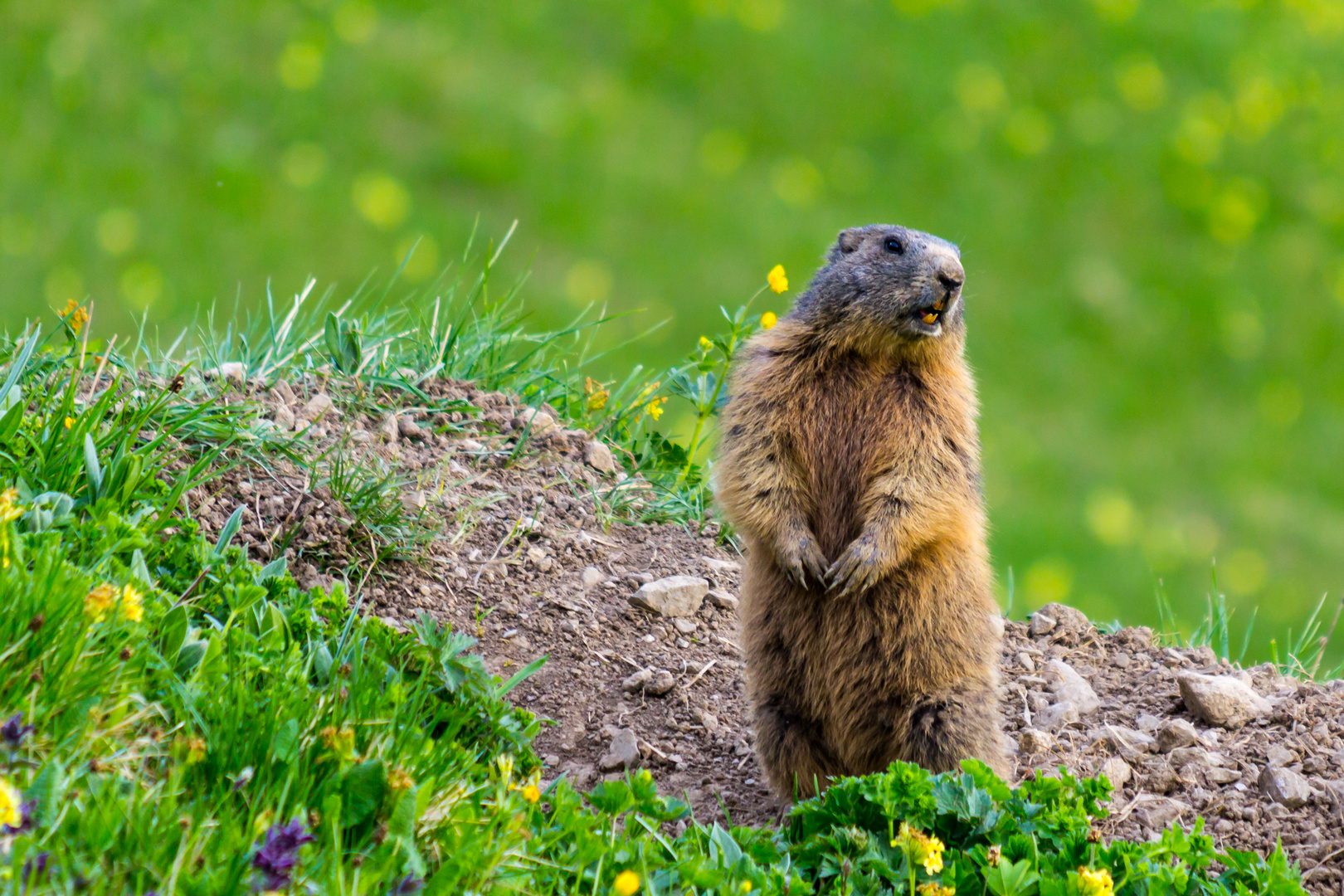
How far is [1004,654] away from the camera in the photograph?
16.6ft

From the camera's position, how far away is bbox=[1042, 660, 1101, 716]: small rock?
4.62m

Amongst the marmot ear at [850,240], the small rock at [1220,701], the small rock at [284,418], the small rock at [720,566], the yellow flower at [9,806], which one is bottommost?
the yellow flower at [9,806]

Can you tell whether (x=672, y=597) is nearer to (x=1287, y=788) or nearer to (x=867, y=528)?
(x=867, y=528)

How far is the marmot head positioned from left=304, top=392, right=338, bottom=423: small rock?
6.11 ft

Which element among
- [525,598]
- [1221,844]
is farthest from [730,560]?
[1221,844]

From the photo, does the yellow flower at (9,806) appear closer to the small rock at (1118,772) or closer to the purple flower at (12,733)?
the purple flower at (12,733)

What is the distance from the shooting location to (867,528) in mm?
3951

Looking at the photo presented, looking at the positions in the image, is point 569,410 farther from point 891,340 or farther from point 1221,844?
point 1221,844

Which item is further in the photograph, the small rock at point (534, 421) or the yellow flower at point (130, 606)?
the small rock at point (534, 421)

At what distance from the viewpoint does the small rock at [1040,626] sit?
A: 17.3ft

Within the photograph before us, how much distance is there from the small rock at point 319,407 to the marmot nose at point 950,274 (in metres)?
2.29

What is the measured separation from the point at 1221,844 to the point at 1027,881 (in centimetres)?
132

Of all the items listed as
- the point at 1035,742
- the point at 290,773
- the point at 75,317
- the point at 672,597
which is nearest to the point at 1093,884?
the point at 1035,742

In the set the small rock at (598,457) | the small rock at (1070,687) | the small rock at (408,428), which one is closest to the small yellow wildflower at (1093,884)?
the small rock at (1070,687)
